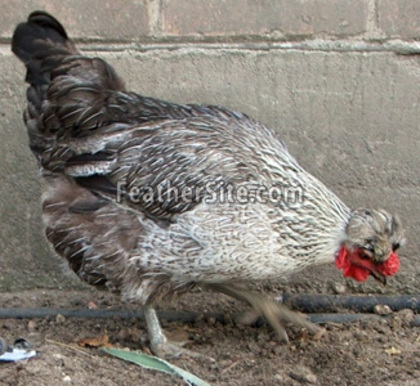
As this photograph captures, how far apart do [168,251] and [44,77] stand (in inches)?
43.9

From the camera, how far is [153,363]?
311 cm

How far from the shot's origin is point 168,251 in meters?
3.09

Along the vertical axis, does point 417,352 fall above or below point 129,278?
below

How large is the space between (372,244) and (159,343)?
1.14m

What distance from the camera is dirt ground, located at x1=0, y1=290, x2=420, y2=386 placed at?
9.70ft

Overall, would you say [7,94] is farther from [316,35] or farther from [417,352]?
[417,352]

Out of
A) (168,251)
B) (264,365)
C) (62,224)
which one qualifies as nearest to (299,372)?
(264,365)

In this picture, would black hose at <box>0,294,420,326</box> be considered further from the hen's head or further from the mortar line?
the mortar line

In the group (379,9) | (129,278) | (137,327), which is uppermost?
(379,9)

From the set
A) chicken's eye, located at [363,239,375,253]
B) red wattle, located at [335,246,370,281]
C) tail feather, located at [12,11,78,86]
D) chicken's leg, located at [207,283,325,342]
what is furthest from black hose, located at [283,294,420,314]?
tail feather, located at [12,11,78,86]

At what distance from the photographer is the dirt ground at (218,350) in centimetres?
296

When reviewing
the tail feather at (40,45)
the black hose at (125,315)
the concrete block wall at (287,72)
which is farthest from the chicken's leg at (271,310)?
the tail feather at (40,45)

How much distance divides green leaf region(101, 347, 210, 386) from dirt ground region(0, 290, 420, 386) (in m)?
0.03

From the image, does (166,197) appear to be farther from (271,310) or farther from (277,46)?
(277,46)
